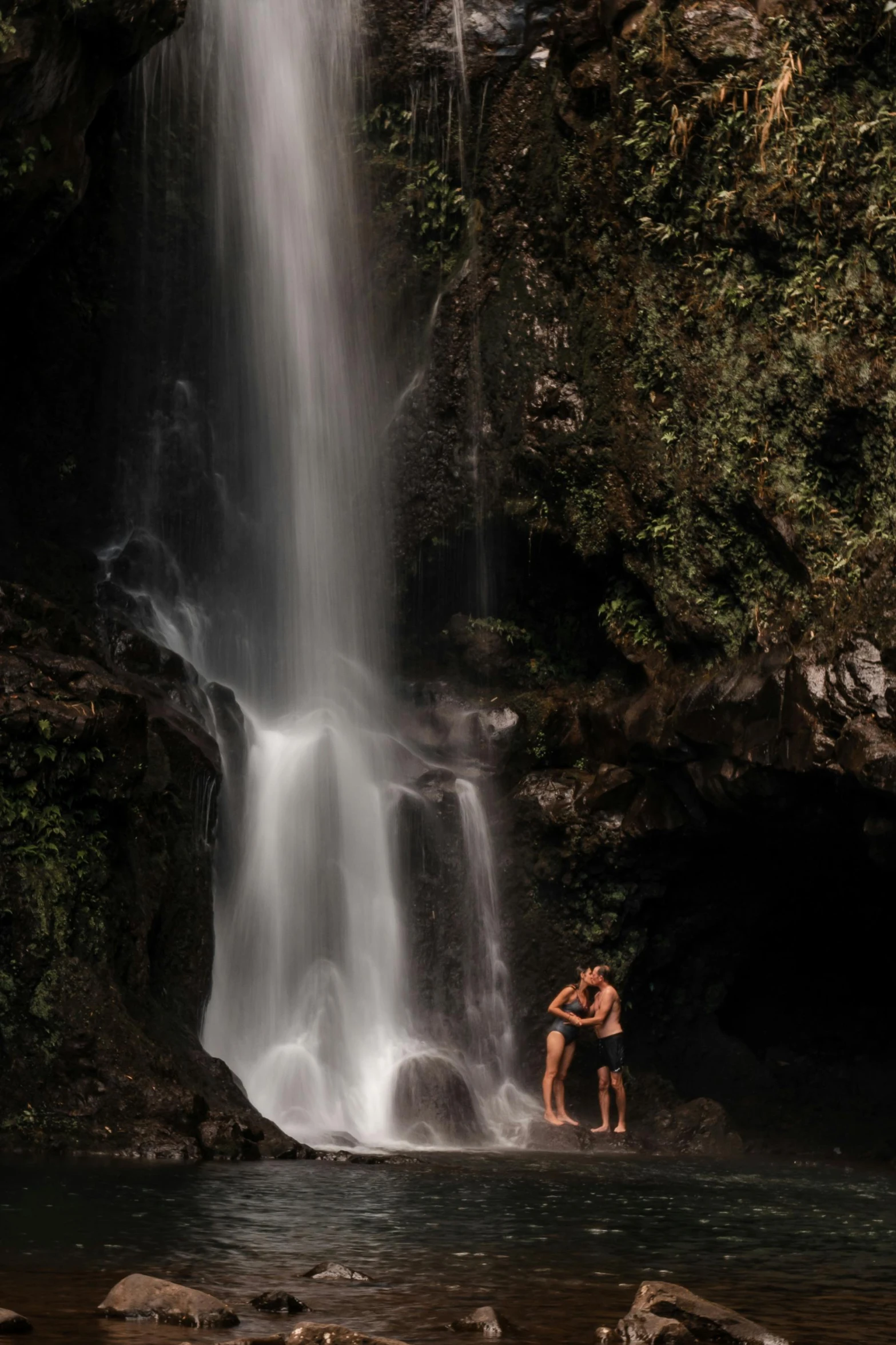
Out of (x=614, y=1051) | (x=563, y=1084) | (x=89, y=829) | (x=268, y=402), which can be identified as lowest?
(x=563, y=1084)

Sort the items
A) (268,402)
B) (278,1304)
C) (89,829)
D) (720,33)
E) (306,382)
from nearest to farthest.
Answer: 1. (278,1304)
2. (89,829)
3. (720,33)
4. (268,402)
5. (306,382)

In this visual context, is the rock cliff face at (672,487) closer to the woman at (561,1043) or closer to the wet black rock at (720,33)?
the wet black rock at (720,33)

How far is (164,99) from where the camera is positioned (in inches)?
894

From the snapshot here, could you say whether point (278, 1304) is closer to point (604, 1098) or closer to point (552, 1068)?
point (552, 1068)

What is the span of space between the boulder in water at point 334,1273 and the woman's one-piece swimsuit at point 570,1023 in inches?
408

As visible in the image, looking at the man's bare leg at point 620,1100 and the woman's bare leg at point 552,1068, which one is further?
the woman's bare leg at point 552,1068

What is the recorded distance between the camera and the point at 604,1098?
17.8 metres

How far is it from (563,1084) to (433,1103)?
189cm

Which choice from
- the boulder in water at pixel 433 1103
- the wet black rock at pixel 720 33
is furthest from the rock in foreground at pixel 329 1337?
the wet black rock at pixel 720 33

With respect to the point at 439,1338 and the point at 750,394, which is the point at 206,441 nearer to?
the point at 750,394

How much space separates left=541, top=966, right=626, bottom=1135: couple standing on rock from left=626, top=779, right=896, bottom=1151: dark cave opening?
1913 mm

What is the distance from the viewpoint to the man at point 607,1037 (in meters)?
17.8

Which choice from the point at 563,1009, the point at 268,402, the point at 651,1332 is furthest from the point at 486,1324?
the point at 268,402

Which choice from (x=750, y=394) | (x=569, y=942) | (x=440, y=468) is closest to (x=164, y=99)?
(x=440, y=468)
